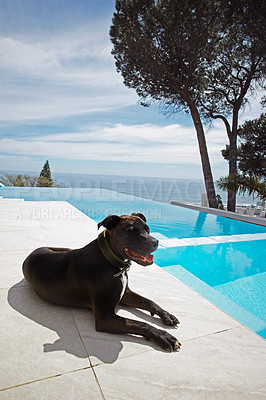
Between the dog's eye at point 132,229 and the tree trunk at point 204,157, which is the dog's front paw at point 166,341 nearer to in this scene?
the dog's eye at point 132,229

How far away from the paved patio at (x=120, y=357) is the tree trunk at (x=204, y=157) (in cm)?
899

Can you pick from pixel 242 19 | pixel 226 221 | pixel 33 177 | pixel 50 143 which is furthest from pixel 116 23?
pixel 50 143

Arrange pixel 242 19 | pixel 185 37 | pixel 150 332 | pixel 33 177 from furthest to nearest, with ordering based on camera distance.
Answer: pixel 33 177, pixel 185 37, pixel 242 19, pixel 150 332

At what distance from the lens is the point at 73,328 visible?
1590 millimetres

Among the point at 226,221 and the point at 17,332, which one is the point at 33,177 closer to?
the point at 226,221

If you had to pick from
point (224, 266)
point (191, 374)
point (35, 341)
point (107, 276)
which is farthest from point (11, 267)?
point (224, 266)

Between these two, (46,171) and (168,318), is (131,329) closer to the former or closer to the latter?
(168,318)

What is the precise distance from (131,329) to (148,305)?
0.36 meters

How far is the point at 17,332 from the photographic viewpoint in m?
1.52

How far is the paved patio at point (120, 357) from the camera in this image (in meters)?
1.15

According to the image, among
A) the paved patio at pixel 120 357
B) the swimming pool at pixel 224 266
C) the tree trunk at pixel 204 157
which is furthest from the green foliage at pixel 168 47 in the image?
the paved patio at pixel 120 357

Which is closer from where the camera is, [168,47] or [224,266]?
[224,266]

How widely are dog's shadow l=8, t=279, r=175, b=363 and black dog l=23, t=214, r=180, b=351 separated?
0.19ft

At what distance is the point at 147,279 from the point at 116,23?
11286mm
